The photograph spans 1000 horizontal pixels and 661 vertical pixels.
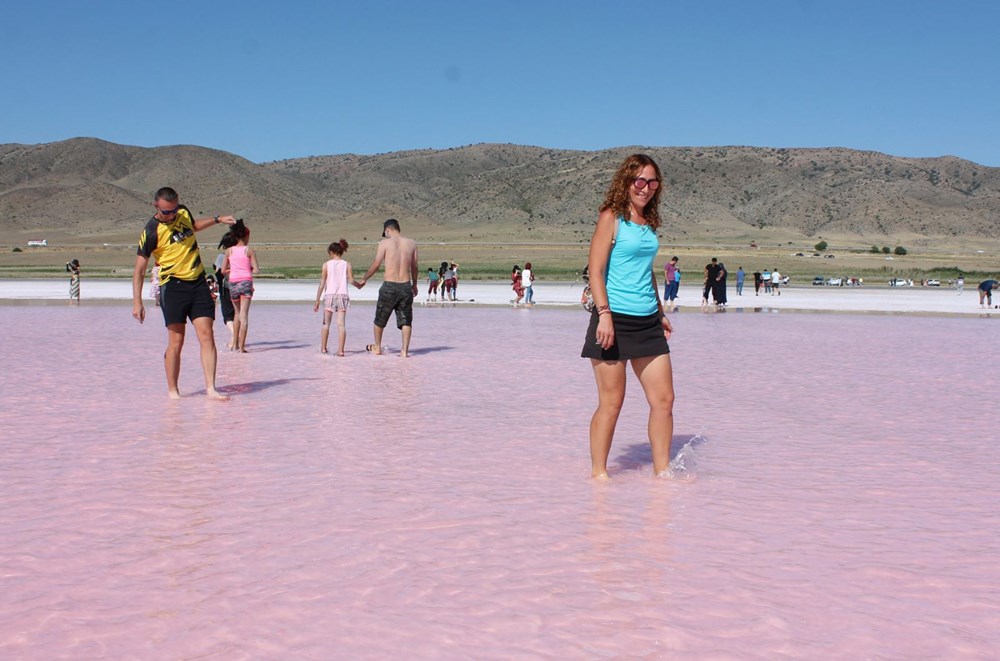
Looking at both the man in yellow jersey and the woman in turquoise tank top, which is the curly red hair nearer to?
the woman in turquoise tank top

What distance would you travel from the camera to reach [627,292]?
6.26m

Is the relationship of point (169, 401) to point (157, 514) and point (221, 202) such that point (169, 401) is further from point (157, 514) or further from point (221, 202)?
point (221, 202)

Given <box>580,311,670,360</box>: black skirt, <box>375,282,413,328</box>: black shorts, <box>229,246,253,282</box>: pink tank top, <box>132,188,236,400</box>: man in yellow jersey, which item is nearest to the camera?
<box>580,311,670,360</box>: black skirt

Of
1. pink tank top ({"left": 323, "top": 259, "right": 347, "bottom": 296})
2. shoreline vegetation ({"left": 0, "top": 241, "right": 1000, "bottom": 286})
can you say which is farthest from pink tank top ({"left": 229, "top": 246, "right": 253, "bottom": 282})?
shoreline vegetation ({"left": 0, "top": 241, "right": 1000, "bottom": 286})

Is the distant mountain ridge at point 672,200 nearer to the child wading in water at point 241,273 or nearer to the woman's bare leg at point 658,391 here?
the child wading in water at point 241,273

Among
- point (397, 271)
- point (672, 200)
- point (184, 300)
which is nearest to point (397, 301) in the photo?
point (397, 271)

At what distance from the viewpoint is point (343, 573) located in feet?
15.7

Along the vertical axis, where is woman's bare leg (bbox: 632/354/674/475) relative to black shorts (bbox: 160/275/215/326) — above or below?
below

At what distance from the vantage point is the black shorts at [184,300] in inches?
381

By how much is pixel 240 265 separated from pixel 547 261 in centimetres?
6347

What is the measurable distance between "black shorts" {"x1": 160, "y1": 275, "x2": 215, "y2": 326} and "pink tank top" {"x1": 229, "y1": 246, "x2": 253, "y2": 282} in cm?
491

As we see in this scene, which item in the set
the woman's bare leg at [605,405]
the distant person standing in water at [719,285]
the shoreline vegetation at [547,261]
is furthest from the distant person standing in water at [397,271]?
the shoreline vegetation at [547,261]

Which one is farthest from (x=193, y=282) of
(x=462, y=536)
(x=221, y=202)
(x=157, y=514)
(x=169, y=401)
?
(x=221, y=202)

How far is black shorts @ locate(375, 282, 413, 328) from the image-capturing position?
13742mm
